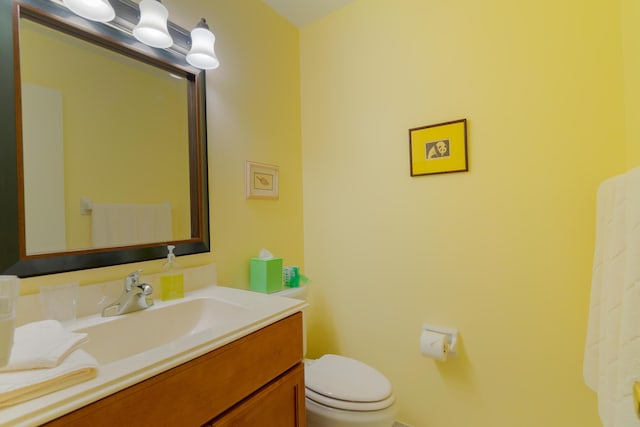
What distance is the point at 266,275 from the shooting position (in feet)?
4.70

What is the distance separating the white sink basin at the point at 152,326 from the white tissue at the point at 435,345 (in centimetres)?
92

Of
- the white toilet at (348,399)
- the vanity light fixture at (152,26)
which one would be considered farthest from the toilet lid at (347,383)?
the vanity light fixture at (152,26)

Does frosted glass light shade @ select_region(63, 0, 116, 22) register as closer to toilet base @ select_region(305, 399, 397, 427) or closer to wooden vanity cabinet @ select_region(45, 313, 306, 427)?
wooden vanity cabinet @ select_region(45, 313, 306, 427)

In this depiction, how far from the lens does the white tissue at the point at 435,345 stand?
1.34 meters

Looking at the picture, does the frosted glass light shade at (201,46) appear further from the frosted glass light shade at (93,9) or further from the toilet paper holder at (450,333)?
the toilet paper holder at (450,333)

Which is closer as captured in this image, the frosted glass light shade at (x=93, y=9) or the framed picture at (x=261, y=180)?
the frosted glass light shade at (x=93, y=9)

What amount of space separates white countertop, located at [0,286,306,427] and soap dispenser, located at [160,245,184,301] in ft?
0.14

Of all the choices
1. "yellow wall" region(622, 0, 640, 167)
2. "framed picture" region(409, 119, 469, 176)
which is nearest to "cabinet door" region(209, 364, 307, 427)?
"framed picture" region(409, 119, 469, 176)

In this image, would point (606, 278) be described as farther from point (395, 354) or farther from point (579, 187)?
point (395, 354)

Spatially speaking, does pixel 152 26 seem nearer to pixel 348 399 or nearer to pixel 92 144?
pixel 92 144

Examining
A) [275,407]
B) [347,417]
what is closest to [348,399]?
[347,417]

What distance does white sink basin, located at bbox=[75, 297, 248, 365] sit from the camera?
2.85 ft

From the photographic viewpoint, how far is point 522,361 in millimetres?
1261

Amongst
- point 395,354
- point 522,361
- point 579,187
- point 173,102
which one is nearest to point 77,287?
point 173,102
